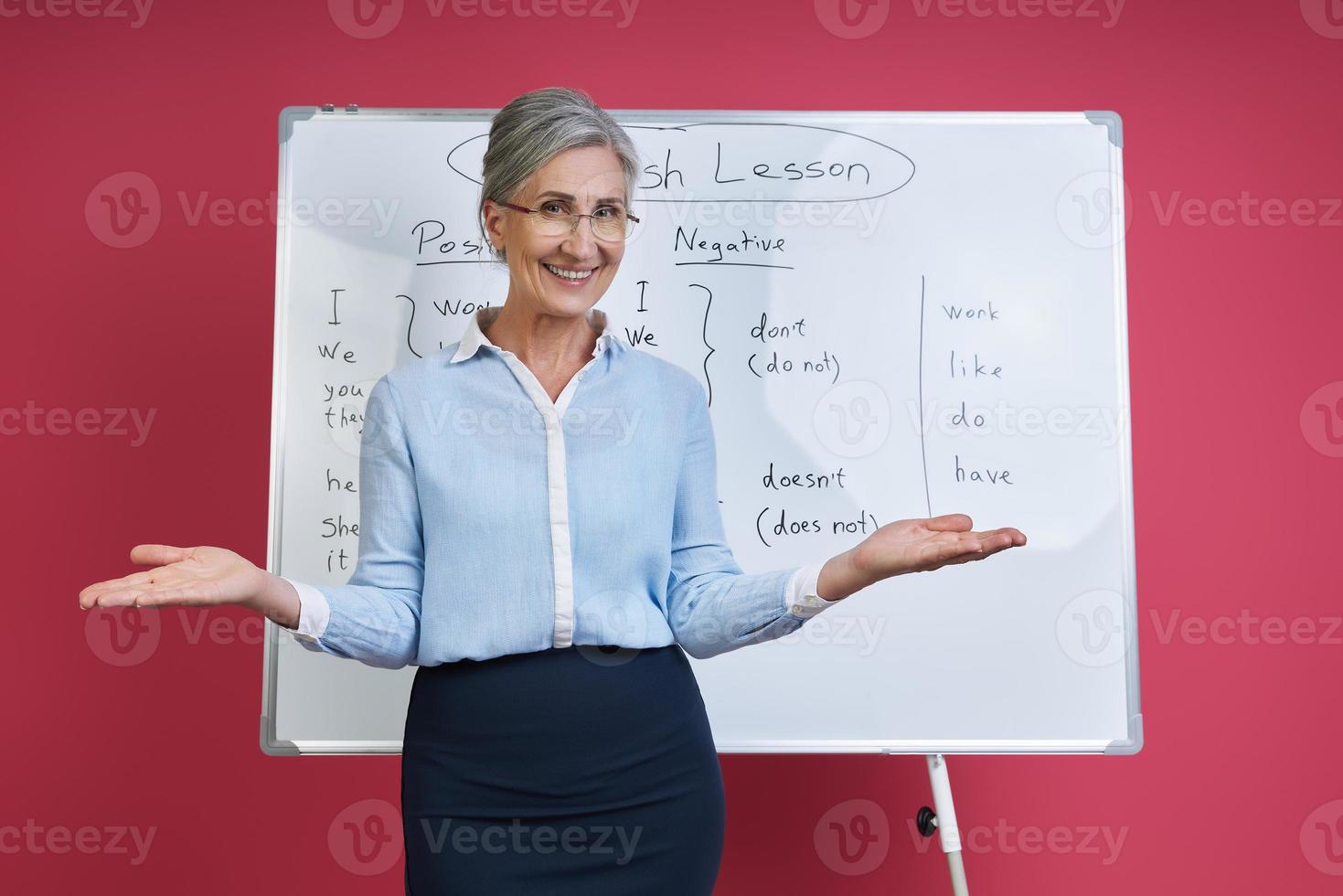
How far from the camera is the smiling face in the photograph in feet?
4.20

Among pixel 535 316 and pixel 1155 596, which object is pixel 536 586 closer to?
pixel 535 316

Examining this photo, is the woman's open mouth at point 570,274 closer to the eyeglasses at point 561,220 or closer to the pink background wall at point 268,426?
the eyeglasses at point 561,220

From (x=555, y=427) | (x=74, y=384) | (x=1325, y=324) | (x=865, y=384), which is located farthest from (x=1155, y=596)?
(x=74, y=384)

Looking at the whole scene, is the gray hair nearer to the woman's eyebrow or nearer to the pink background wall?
the woman's eyebrow

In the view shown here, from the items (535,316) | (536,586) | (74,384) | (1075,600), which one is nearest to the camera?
(536,586)

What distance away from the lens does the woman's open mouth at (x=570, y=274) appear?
1.30 metres

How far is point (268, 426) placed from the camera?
2.34 m

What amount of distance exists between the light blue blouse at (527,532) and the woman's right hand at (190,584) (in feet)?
0.27

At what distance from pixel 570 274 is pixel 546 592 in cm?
38

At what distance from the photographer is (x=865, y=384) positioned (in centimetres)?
190

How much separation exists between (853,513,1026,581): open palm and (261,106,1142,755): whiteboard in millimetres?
763

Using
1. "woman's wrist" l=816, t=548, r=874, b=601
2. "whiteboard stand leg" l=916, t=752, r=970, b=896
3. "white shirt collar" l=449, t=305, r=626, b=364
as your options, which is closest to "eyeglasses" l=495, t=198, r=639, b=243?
"white shirt collar" l=449, t=305, r=626, b=364

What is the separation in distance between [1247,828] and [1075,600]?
91 centimetres

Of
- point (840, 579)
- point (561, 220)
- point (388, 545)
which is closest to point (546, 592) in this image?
point (388, 545)
